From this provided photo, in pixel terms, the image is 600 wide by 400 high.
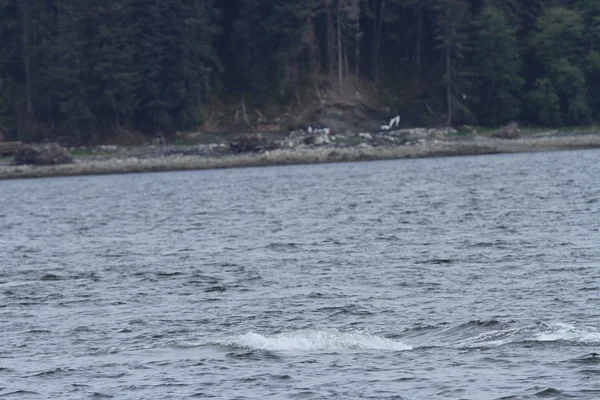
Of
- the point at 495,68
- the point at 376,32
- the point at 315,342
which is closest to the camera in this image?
the point at 315,342

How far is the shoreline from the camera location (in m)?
69.2

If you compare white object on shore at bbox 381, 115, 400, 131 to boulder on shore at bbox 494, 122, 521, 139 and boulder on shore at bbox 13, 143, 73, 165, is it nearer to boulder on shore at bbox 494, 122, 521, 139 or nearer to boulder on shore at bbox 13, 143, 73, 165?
boulder on shore at bbox 494, 122, 521, 139

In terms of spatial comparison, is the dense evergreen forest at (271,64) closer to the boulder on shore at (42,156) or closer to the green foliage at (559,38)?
the green foliage at (559,38)

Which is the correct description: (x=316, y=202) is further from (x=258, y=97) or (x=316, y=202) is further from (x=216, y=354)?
(x=258, y=97)

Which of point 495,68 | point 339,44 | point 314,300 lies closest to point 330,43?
point 339,44

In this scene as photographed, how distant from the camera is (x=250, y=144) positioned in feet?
230

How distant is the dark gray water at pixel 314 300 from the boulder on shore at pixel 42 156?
2715cm

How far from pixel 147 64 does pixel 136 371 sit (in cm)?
6303

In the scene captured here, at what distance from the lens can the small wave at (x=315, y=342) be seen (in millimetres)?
16641

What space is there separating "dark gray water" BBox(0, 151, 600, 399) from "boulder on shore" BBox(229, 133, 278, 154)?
2735 centimetres

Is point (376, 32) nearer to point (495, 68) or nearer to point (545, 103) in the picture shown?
point (495, 68)

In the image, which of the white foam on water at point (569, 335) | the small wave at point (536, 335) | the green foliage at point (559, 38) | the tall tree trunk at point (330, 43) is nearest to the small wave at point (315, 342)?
the small wave at point (536, 335)

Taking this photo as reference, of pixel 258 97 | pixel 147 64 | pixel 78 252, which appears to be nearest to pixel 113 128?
pixel 147 64

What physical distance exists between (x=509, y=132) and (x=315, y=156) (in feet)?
37.8
